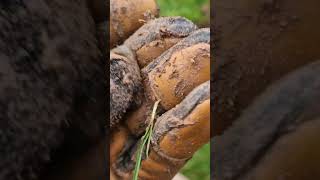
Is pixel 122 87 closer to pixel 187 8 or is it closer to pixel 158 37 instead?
pixel 158 37

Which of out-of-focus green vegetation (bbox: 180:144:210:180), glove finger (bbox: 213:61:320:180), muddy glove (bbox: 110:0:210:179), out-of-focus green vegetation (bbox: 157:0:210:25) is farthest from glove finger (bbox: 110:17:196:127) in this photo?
out-of-focus green vegetation (bbox: 157:0:210:25)

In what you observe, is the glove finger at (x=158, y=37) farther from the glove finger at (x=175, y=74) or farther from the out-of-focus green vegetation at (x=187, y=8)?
the out-of-focus green vegetation at (x=187, y=8)

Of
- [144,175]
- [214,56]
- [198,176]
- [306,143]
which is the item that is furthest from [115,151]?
[198,176]

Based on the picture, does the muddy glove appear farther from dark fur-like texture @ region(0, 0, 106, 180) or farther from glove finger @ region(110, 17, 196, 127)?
dark fur-like texture @ region(0, 0, 106, 180)

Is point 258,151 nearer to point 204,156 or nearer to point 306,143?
point 306,143

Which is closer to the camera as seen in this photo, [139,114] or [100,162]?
[100,162]

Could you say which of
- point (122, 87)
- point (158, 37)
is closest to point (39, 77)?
point (122, 87)

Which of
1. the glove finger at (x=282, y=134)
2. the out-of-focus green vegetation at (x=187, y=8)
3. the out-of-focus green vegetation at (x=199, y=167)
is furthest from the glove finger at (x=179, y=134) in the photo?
the out-of-focus green vegetation at (x=187, y=8)
